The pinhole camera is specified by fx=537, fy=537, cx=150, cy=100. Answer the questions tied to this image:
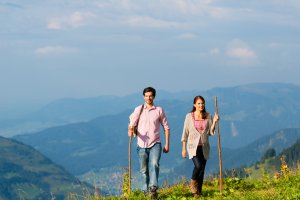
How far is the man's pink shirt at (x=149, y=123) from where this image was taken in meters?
Answer: 14.8

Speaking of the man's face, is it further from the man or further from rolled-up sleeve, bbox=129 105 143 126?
rolled-up sleeve, bbox=129 105 143 126

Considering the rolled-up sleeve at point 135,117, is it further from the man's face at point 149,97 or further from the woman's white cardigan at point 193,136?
the woman's white cardigan at point 193,136

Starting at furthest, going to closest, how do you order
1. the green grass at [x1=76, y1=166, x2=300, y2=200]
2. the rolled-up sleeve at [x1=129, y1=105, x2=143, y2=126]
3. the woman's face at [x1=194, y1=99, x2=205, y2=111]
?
the rolled-up sleeve at [x1=129, y1=105, x2=143, y2=126] < the woman's face at [x1=194, y1=99, x2=205, y2=111] < the green grass at [x1=76, y1=166, x2=300, y2=200]

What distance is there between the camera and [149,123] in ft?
48.5

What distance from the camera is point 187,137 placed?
1494cm

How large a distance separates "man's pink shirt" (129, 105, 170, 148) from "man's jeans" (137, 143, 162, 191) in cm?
16

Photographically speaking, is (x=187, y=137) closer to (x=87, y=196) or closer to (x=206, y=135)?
(x=206, y=135)

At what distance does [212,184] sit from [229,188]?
1650 mm

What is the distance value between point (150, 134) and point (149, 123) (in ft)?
1.01

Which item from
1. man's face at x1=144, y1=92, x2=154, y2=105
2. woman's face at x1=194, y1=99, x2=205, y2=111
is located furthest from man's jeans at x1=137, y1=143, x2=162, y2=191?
woman's face at x1=194, y1=99, x2=205, y2=111

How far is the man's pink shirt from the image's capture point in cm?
1480

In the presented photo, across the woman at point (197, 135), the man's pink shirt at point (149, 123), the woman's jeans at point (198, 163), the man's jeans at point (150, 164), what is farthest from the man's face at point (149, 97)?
the woman's jeans at point (198, 163)

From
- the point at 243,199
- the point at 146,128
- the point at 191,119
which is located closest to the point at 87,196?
the point at 146,128

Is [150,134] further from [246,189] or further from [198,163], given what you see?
[246,189]
